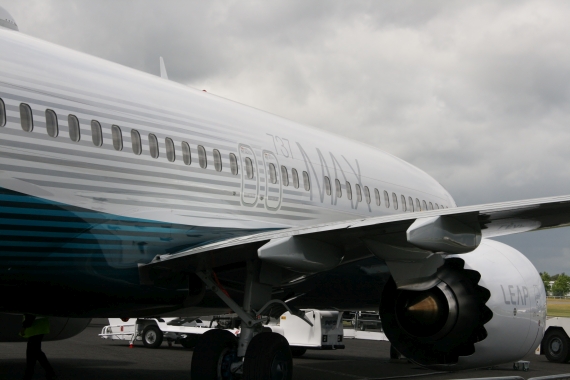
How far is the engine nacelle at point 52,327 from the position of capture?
11.9m

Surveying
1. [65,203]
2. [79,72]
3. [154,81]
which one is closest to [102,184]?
[65,203]

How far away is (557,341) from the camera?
22312 millimetres

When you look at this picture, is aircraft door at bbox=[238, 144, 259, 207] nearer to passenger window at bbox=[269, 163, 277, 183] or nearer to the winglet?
passenger window at bbox=[269, 163, 277, 183]

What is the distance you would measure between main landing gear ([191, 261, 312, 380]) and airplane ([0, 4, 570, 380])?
0.02m

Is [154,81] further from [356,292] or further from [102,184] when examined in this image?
[356,292]

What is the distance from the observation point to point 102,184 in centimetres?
777

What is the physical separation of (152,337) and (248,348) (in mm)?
15213

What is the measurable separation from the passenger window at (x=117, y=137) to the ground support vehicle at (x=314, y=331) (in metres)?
13.2

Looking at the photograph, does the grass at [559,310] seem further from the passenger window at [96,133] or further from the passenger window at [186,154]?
the passenger window at [96,133]

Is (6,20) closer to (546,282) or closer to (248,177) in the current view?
(248,177)

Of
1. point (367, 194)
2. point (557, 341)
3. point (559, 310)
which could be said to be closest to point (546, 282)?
point (559, 310)

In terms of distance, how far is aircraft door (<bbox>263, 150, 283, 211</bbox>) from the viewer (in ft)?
32.9

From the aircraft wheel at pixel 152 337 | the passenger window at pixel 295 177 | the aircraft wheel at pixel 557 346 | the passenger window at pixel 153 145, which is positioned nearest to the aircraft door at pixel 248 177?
the passenger window at pixel 295 177

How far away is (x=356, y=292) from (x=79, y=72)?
Answer: 5800 millimetres
